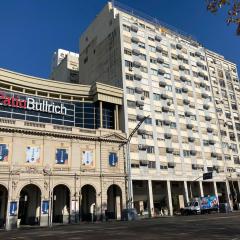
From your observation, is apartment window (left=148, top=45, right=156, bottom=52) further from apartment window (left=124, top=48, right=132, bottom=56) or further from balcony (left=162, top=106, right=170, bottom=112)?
balcony (left=162, top=106, right=170, bottom=112)

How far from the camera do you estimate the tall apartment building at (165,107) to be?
63.0 meters

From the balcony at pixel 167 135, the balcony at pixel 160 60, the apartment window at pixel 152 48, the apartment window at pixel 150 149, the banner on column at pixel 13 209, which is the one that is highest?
the apartment window at pixel 152 48

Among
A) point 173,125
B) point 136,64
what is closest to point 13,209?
point 173,125

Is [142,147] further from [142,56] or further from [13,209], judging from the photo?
[13,209]

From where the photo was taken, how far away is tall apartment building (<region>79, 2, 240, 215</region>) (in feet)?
207

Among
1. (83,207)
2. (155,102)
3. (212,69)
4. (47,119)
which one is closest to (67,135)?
(47,119)

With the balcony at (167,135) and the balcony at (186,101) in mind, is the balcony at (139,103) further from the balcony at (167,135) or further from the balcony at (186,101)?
the balcony at (186,101)

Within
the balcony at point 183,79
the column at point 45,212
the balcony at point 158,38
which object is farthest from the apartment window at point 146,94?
the column at point 45,212

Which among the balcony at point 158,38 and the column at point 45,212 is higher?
the balcony at point 158,38

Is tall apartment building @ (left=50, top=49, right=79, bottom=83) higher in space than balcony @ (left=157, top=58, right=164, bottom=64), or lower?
higher

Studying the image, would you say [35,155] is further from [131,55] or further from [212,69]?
[212,69]

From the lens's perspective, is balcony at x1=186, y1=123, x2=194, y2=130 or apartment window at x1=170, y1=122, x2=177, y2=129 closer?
apartment window at x1=170, y1=122, x2=177, y2=129

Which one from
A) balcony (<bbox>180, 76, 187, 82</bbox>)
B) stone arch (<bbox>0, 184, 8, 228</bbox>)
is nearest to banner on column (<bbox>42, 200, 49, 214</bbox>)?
stone arch (<bbox>0, 184, 8, 228</bbox>)

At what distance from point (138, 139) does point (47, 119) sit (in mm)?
18221
